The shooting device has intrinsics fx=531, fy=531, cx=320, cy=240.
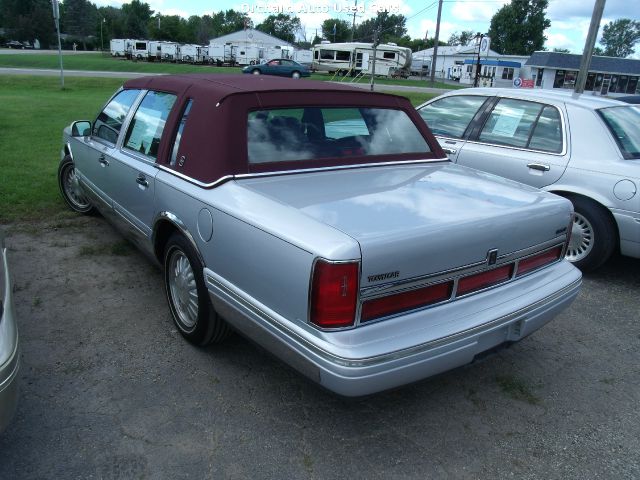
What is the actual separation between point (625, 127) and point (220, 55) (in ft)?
161

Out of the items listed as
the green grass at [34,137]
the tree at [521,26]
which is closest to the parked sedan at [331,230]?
the green grass at [34,137]

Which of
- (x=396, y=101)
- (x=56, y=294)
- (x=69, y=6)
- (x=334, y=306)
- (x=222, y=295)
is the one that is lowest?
(x=56, y=294)

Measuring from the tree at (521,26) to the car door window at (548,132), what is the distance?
98.4m

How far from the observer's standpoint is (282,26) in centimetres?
10950

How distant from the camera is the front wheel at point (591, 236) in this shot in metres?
4.76

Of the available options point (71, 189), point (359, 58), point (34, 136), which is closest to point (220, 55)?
point (359, 58)

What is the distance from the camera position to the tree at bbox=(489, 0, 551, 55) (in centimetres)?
9150

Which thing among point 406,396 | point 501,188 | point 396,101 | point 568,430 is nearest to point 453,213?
point 501,188

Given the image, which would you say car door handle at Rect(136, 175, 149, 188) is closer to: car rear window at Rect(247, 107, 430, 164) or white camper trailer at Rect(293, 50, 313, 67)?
car rear window at Rect(247, 107, 430, 164)

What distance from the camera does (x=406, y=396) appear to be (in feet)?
10.0

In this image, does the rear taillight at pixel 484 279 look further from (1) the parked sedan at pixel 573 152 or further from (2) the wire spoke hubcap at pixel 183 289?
(1) the parked sedan at pixel 573 152

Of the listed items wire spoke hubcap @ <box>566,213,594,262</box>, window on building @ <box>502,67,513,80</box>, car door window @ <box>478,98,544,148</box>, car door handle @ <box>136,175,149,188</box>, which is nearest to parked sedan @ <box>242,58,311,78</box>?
window on building @ <box>502,67,513,80</box>

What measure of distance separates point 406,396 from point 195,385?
121 cm

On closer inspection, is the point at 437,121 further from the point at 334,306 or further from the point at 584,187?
the point at 334,306
